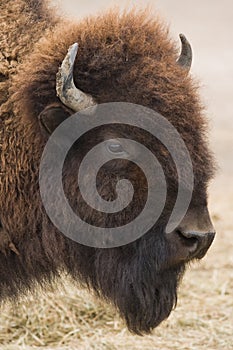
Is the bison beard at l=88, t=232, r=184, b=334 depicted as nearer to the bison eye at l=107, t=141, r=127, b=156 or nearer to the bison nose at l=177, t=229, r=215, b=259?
the bison nose at l=177, t=229, r=215, b=259

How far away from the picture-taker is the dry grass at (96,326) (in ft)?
18.1

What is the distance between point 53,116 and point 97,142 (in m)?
0.26

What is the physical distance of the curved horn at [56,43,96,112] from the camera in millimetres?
3715

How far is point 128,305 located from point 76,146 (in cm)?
96

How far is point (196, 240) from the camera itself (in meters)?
3.74

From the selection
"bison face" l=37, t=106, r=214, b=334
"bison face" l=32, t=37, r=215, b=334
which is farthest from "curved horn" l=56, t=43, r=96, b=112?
"bison face" l=37, t=106, r=214, b=334

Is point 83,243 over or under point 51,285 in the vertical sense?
over

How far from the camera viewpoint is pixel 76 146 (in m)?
3.99

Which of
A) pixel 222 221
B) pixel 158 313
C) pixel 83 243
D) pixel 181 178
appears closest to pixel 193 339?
pixel 158 313

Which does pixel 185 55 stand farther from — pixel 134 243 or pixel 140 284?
pixel 140 284

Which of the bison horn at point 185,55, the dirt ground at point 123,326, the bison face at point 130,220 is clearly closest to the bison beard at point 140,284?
the bison face at point 130,220

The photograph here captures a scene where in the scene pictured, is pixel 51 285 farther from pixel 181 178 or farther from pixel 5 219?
pixel 181 178

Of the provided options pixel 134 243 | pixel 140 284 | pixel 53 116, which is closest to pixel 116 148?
pixel 53 116

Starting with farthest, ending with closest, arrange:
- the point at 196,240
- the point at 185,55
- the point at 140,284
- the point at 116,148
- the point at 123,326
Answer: the point at 123,326
the point at 185,55
the point at 140,284
the point at 116,148
the point at 196,240
